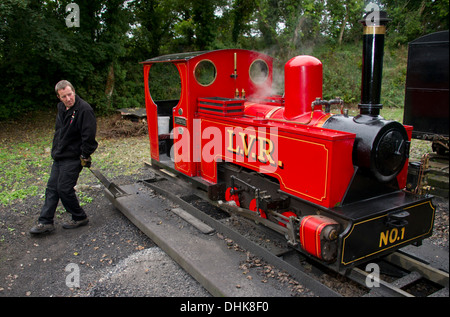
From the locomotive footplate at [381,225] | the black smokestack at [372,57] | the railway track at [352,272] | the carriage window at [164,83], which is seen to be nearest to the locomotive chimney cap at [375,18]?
the black smokestack at [372,57]

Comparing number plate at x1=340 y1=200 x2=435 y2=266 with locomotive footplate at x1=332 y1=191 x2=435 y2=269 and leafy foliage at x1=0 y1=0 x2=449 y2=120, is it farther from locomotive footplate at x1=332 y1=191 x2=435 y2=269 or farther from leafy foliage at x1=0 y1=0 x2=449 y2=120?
leafy foliage at x1=0 y1=0 x2=449 y2=120

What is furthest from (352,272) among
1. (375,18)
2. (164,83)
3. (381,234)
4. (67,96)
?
(164,83)

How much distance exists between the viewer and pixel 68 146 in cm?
463

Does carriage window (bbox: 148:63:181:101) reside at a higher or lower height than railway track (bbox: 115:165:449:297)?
higher

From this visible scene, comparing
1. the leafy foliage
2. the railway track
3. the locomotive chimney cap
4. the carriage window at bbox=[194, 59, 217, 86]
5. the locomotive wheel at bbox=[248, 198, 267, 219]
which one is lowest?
the railway track

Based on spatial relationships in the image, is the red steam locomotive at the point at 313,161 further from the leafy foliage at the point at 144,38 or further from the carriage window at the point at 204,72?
the leafy foliage at the point at 144,38

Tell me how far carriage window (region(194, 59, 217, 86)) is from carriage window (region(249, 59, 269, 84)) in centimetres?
74

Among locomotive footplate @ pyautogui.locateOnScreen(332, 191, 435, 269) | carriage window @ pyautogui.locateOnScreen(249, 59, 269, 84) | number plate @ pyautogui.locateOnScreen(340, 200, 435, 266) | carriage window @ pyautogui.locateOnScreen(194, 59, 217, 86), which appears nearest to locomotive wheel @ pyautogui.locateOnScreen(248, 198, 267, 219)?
locomotive footplate @ pyautogui.locateOnScreen(332, 191, 435, 269)

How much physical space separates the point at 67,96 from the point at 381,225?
3908 mm

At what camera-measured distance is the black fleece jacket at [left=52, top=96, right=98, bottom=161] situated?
4539mm

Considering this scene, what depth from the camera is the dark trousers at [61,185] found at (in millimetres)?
4641

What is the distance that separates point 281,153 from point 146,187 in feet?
11.1

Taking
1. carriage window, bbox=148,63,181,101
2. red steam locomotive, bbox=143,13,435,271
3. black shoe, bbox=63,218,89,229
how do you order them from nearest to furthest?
1. red steam locomotive, bbox=143,13,435,271
2. black shoe, bbox=63,218,89,229
3. carriage window, bbox=148,63,181,101
